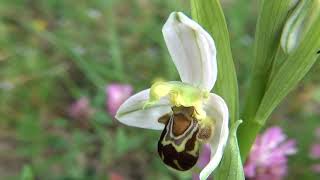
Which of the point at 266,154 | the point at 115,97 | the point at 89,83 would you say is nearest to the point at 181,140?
the point at 266,154

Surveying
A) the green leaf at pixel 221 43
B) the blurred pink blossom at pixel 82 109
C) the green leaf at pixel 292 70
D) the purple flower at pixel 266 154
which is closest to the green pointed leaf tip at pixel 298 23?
the green leaf at pixel 292 70

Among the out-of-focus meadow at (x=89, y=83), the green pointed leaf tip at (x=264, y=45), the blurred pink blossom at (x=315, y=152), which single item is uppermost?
the green pointed leaf tip at (x=264, y=45)

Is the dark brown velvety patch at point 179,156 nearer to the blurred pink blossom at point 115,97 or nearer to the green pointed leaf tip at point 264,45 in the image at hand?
the green pointed leaf tip at point 264,45

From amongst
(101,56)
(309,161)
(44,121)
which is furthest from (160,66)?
(309,161)

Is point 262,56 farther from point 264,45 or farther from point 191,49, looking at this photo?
point 191,49

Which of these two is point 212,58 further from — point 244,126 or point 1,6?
point 1,6

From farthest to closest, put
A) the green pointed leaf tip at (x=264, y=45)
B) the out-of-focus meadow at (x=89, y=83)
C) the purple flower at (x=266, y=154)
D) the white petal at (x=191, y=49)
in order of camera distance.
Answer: the out-of-focus meadow at (x=89, y=83)
the purple flower at (x=266, y=154)
the green pointed leaf tip at (x=264, y=45)
the white petal at (x=191, y=49)
